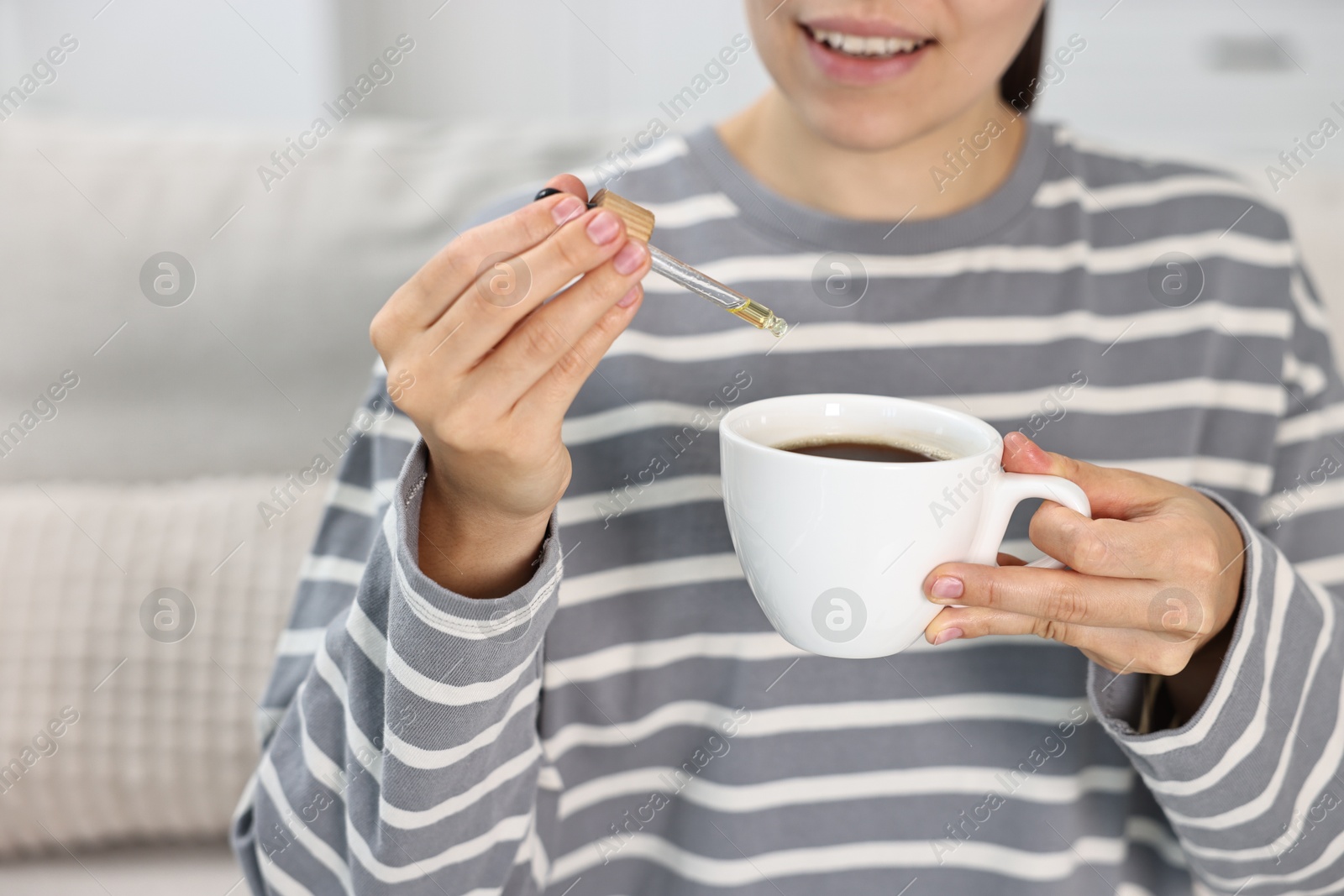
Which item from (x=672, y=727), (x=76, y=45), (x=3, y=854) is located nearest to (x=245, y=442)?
(x=3, y=854)

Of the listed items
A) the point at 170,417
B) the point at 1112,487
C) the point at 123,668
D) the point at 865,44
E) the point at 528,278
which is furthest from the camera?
the point at 170,417

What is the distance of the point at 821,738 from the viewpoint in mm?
738

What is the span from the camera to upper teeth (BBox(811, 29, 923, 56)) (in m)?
0.65

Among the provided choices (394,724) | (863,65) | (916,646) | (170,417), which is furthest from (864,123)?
(170,417)

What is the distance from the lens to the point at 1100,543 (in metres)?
0.50

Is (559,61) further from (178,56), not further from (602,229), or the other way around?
(602,229)

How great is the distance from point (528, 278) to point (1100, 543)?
0.31 meters

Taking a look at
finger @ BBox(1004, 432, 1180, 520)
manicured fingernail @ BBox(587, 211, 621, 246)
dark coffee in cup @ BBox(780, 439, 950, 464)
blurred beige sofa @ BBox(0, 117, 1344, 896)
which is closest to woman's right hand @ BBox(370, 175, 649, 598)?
manicured fingernail @ BBox(587, 211, 621, 246)

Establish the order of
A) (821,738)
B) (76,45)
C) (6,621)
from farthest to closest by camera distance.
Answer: (76,45) → (6,621) → (821,738)

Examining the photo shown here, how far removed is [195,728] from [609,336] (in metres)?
0.73

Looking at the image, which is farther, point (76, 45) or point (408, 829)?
point (76, 45)

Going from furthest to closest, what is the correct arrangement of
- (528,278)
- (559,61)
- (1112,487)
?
(559,61)
(1112,487)
(528,278)

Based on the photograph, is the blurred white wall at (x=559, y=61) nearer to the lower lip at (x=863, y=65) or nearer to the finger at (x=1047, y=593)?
the lower lip at (x=863, y=65)

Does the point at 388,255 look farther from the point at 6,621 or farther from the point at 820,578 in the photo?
the point at 820,578
